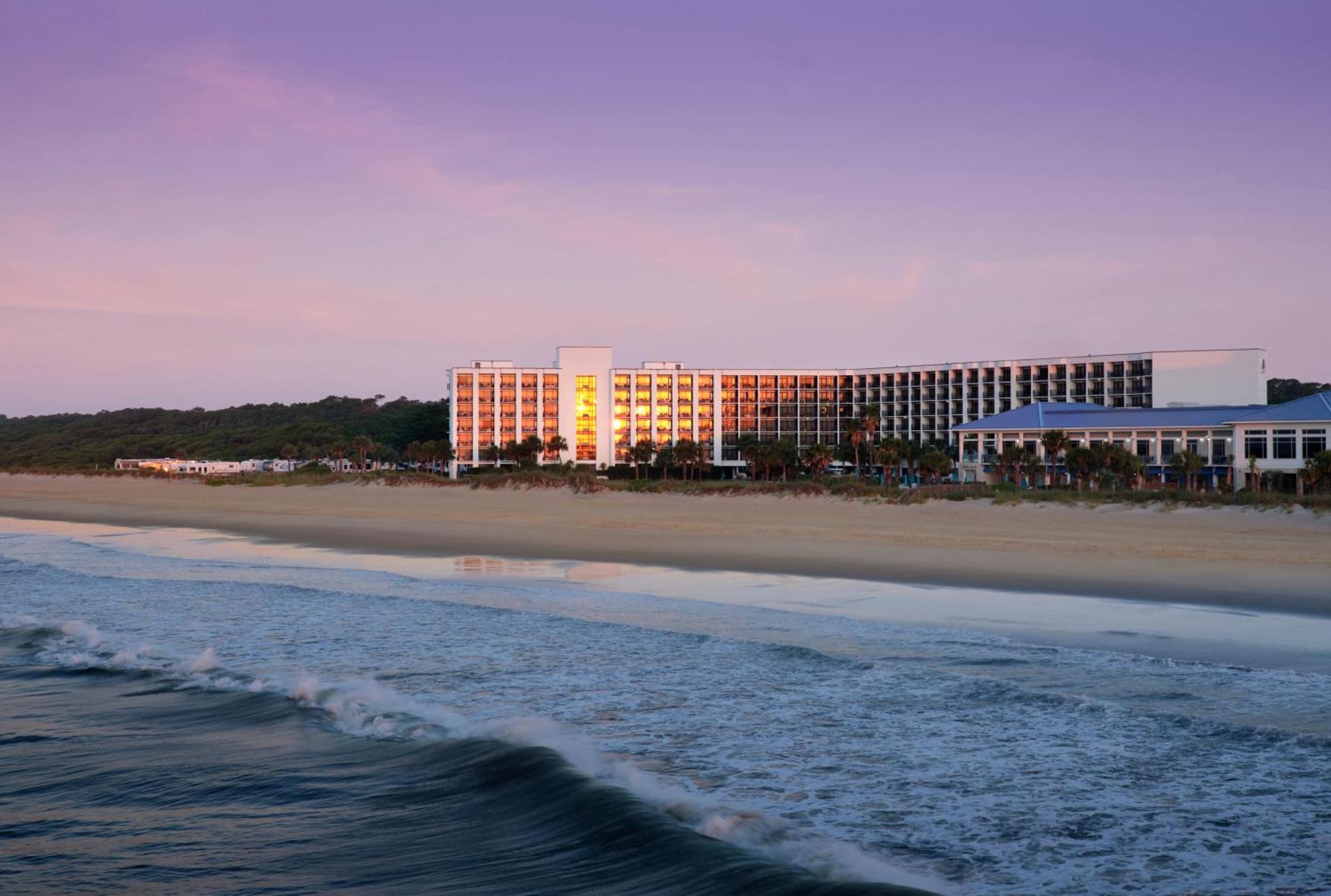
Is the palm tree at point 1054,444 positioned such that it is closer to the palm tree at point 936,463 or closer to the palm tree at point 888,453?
the palm tree at point 936,463

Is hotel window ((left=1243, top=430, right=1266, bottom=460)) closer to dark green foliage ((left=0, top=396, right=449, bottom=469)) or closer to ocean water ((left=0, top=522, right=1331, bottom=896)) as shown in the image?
ocean water ((left=0, top=522, right=1331, bottom=896))

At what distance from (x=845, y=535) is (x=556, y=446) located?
90925 mm

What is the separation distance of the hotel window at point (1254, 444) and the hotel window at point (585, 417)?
83038mm

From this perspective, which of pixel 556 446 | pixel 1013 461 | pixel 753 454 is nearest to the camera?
pixel 1013 461

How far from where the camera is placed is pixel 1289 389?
160000mm

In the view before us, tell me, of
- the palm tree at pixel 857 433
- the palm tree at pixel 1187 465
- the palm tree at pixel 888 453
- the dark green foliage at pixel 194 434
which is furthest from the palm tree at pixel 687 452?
the palm tree at pixel 1187 465

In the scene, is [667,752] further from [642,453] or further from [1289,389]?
[1289,389]

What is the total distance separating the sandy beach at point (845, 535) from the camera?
2086 cm

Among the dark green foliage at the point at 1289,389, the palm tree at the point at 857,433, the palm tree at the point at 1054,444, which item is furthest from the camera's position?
the dark green foliage at the point at 1289,389

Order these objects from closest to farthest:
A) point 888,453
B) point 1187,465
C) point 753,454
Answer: point 1187,465 → point 888,453 → point 753,454

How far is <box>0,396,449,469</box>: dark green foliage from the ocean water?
367ft

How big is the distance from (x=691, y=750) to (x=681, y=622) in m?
6.92

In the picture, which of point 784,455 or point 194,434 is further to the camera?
point 194,434

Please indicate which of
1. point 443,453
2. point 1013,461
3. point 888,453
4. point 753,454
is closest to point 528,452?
point 443,453
